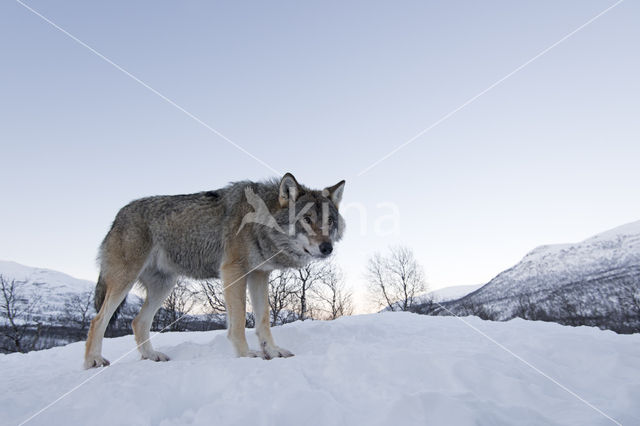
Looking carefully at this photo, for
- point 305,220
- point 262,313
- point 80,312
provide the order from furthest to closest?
point 80,312 → point 305,220 → point 262,313

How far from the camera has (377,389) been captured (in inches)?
112

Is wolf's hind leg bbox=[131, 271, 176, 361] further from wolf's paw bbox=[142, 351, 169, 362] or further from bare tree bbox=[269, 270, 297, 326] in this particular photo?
bare tree bbox=[269, 270, 297, 326]

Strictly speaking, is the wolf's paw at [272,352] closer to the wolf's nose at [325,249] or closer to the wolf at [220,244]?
the wolf at [220,244]

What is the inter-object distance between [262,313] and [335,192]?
2.68 metres

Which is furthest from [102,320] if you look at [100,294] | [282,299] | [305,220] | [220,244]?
[282,299]

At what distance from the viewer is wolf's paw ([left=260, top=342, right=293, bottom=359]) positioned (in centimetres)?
495

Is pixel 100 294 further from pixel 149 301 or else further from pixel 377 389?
pixel 377 389

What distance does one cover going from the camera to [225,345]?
6.21 metres

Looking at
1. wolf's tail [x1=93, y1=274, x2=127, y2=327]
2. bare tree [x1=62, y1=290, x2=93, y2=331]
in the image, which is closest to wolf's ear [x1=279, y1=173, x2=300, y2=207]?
wolf's tail [x1=93, y1=274, x2=127, y2=327]

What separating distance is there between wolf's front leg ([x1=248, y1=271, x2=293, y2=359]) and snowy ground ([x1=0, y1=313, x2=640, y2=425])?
1133 millimetres

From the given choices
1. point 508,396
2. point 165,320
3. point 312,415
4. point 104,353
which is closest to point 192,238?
point 104,353

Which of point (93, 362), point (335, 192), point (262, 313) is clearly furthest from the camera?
point (335, 192)

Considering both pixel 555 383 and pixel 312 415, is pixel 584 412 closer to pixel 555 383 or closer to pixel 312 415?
pixel 555 383

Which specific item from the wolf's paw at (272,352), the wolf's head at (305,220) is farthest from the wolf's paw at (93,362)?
the wolf's head at (305,220)
